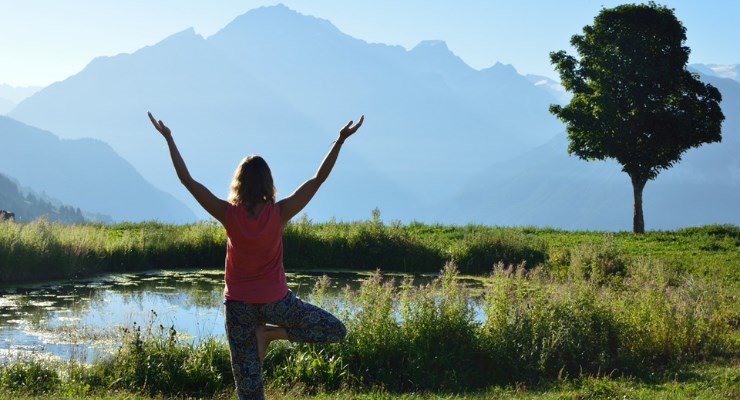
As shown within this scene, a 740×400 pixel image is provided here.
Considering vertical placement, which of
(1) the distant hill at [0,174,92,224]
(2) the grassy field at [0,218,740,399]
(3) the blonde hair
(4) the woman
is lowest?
(2) the grassy field at [0,218,740,399]

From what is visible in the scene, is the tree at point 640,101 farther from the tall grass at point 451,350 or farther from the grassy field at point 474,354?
the tall grass at point 451,350

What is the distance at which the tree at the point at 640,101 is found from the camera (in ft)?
107

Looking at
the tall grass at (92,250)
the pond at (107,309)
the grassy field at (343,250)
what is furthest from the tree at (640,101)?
the tall grass at (92,250)

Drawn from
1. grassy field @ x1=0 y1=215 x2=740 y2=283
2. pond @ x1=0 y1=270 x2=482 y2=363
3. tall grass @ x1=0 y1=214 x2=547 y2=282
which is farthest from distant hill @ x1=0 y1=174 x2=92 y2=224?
pond @ x1=0 y1=270 x2=482 y2=363

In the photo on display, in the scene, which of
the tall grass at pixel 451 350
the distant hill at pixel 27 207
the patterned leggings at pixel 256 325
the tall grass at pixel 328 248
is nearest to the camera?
the patterned leggings at pixel 256 325

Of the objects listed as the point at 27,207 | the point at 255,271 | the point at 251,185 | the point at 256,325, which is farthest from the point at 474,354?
the point at 27,207

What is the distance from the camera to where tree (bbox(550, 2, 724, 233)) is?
1284 inches

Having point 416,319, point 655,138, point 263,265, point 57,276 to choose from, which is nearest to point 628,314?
point 416,319

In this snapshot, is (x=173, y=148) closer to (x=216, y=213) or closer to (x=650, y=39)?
(x=216, y=213)

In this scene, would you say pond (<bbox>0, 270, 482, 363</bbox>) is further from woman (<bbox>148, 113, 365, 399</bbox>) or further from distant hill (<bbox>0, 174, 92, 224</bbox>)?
distant hill (<bbox>0, 174, 92, 224</bbox>)

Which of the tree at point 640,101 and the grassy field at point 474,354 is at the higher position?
the tree at point 640,101

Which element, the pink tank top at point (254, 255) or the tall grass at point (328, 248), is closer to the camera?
the pink tank top at point (254, 255)

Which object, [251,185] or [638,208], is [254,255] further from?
[638,208]

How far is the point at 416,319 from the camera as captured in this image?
11227mm
